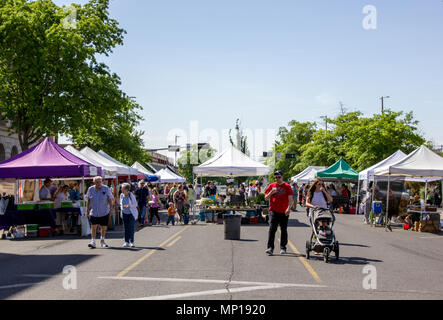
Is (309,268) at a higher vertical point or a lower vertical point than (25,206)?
lower

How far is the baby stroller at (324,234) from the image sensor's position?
1131 cm

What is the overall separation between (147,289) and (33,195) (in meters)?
21.1

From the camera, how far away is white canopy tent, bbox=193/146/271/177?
25422mm

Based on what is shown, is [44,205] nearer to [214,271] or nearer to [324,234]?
[214,271]

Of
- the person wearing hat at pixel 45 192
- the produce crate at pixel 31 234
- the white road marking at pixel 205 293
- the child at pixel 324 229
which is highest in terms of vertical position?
the person wearing hat at pixel 45 192

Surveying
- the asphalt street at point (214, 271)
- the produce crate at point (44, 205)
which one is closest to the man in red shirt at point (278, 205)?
the asphalt street at point (214, 271)

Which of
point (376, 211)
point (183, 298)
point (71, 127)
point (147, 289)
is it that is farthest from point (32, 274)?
point (71, 127)

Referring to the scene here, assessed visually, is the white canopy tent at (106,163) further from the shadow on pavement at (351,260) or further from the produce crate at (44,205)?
the shadow on pavement at (351,260)

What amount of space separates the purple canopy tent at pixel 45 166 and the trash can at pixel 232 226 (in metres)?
6.01

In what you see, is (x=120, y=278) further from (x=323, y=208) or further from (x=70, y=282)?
(x=323, y=208)

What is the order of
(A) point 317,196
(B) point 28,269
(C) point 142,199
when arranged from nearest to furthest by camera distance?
(B) point 28,269
(A) point 317,196
(C) point 142,199

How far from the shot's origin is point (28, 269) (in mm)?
10508

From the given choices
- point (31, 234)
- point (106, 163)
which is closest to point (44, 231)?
point (31, 234)

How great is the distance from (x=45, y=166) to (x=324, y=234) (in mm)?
11318
